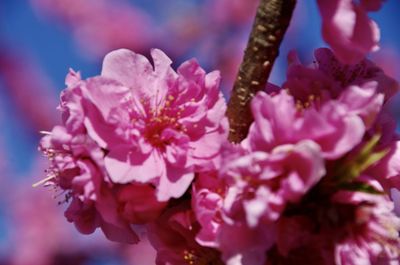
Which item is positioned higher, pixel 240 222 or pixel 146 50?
pixel 240 222

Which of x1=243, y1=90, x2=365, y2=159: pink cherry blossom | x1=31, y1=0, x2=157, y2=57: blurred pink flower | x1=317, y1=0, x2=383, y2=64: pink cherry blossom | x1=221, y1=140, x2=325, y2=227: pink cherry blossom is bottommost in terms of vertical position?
x1=31, y1=0, x2=157, y2=57: blurred pink flower

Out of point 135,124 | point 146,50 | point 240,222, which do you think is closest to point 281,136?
point 240,222

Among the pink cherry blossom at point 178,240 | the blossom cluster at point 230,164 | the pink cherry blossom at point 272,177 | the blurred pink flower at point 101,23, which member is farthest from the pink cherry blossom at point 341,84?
the blurred pink flower at point 101,23

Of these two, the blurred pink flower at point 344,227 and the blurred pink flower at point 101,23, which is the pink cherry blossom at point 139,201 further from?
the blurred pink flower at point 101,23

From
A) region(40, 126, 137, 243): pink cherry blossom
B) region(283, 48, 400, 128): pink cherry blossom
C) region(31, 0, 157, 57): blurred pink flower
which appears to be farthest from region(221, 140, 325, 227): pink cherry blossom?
region(31, 0, 157, 57): blurred pink flower

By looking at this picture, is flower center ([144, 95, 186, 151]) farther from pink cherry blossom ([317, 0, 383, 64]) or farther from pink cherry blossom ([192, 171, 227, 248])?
pink cherry blossom ([317, 0, 383, 64])

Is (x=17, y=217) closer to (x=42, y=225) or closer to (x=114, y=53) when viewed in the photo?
(x=42, y=225)

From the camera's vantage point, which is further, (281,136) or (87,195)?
(87,195)
